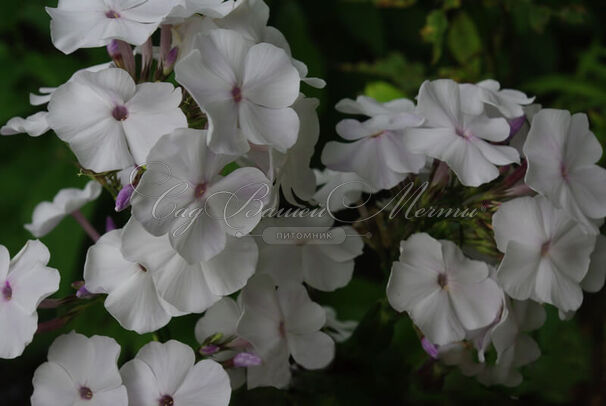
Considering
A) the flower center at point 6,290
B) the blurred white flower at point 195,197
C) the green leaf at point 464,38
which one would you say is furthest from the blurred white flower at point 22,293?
the green leaf at point 464,38

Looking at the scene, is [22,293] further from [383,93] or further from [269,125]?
[383,93]

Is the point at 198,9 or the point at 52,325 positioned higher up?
the point at 198,9

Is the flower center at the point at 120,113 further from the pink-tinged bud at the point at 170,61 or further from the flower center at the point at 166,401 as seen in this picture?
the flower center at the point at 166,401

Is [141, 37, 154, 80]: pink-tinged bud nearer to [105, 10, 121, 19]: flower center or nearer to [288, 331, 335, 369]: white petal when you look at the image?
[105, 10, 121, 19]: flower center

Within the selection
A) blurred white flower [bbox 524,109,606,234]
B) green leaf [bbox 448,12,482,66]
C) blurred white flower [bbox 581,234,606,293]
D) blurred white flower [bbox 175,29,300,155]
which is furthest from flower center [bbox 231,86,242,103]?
green leaf [bbox 448,12,482,66]

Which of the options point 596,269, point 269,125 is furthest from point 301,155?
point 596,269

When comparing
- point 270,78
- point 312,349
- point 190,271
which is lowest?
point 312,349

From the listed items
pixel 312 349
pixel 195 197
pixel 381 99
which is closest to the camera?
pixel 195 197
